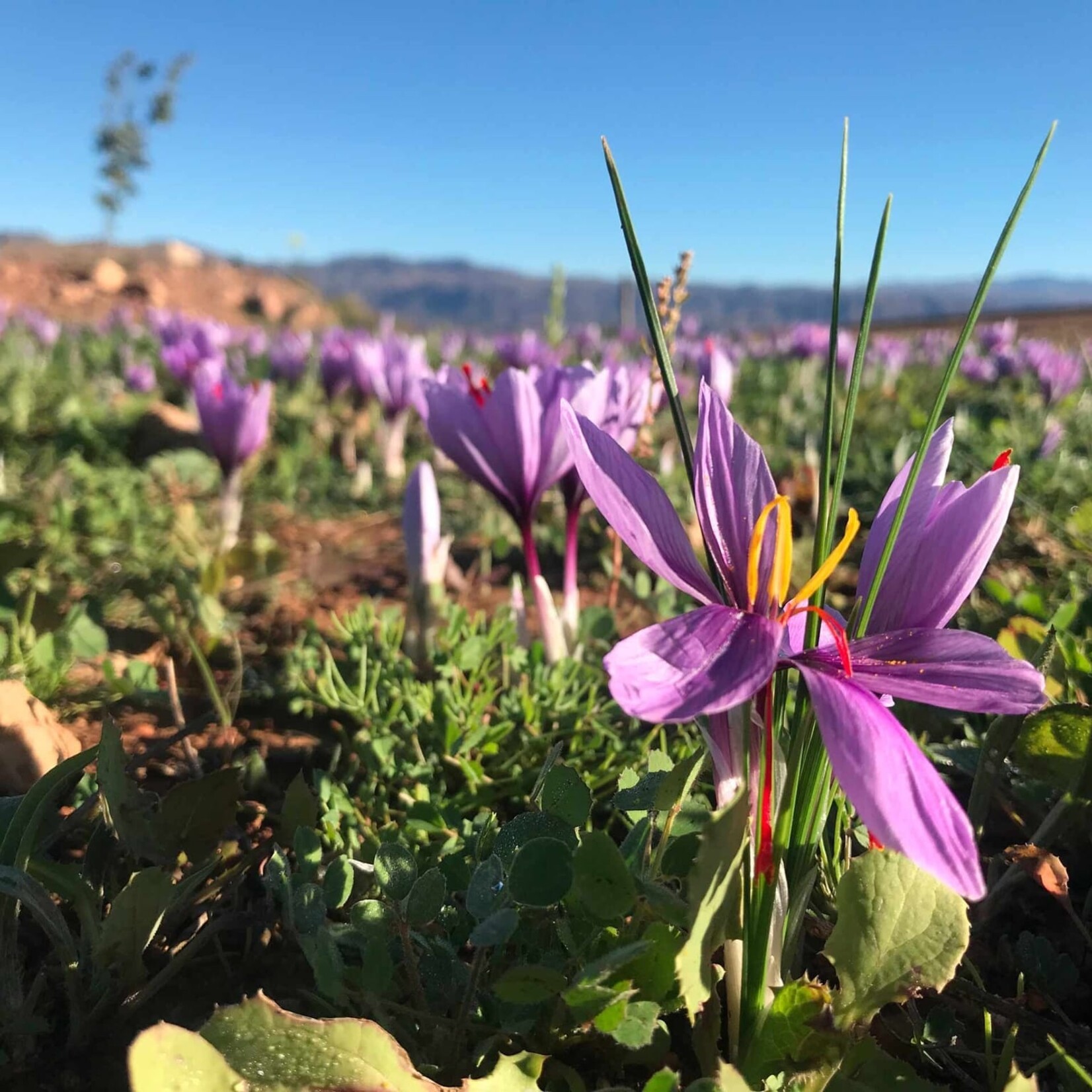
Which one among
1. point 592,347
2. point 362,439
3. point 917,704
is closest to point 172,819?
point 917,704

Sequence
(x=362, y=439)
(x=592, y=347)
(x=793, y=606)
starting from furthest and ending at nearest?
(x=592, y=347)
(x=362, y=439)
(x=793, y=606)

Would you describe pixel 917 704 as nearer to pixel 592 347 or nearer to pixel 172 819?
pixel 172 819

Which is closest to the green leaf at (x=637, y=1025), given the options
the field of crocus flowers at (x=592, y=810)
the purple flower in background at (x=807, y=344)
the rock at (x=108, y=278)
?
the field of crocus flowers at (x=592, y=810)

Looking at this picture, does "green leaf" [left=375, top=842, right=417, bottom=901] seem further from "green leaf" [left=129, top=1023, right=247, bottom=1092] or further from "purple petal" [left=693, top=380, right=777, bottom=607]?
"purple petal" [left=693, top=380, right=777, bottom=607]

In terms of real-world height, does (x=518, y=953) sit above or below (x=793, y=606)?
below

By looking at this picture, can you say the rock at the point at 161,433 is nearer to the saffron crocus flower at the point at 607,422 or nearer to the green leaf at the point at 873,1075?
the saffron crocus flower at the point at 607,422

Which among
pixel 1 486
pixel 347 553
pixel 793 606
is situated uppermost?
pixel 793 606

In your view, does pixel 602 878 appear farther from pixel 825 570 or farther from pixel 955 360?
pixel 955 360
